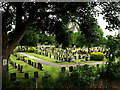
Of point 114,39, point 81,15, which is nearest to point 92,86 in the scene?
point 114,39

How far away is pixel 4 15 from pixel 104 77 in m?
7.09

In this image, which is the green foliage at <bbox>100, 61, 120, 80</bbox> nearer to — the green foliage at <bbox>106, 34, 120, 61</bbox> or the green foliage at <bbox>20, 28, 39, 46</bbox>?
the green foliage at <bbox>106, 34, 120, 61</bbox>

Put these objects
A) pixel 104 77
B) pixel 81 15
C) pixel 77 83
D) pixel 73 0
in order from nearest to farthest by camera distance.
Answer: pixel 77 83 → pixel 73 0 → pixel 104 77 → pixel 81 15

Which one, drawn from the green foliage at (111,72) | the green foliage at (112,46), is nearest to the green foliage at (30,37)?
the green foliage at (112,46)

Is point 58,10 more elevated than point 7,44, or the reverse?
point 58,10

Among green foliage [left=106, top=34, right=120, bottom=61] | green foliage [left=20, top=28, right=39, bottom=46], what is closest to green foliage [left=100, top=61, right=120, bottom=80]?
green foliage [left=106, top=34, right=120, bottom=61]

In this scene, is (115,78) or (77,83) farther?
(115,78)

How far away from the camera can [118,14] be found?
748cm

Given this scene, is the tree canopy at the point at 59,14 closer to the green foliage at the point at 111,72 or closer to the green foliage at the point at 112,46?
the green foliage at the point at 112,46

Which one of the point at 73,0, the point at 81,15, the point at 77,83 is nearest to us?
the point at 77,83

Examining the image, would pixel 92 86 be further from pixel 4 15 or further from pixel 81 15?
pixel 4 15

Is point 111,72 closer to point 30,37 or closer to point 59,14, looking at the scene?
point 59,14

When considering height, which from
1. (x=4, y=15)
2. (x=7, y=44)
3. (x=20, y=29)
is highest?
(x=4, y=15)

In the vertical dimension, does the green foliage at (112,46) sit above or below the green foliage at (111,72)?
above
